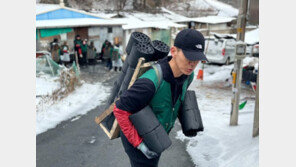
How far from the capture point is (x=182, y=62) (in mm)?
2396

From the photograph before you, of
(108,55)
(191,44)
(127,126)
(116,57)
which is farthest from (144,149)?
(108,55)

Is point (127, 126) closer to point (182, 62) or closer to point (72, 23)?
point (182, 62)

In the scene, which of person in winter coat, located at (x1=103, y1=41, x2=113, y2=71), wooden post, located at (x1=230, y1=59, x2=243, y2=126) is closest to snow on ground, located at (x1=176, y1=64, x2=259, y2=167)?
wooden post, located at (x1=230, y1=59, x2=243, y2=126)

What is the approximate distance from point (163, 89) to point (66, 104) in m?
6.14

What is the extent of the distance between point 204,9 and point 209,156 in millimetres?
36264

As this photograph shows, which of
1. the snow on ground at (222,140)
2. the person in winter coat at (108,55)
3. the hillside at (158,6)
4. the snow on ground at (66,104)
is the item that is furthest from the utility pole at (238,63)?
the hillside at (158,6)

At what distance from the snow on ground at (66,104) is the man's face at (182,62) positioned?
15.0 feet

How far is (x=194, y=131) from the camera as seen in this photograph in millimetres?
2926

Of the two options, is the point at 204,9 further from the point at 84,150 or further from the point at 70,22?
the point at 84,150

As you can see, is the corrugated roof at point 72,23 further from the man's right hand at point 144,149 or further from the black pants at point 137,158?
the man's right hand at point 144,149

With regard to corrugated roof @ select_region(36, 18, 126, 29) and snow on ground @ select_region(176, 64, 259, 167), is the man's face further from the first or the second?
corrugated roof @ select_region(36, 18, 126, 29)

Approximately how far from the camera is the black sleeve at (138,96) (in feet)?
7.43

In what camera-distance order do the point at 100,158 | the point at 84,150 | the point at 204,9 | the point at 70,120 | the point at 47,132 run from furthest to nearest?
the point at 204,9, the point at 70,120, the point at 47,132, the point at 84,150, the point at 100,158

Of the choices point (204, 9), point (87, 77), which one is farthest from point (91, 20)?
point (204, 9)
